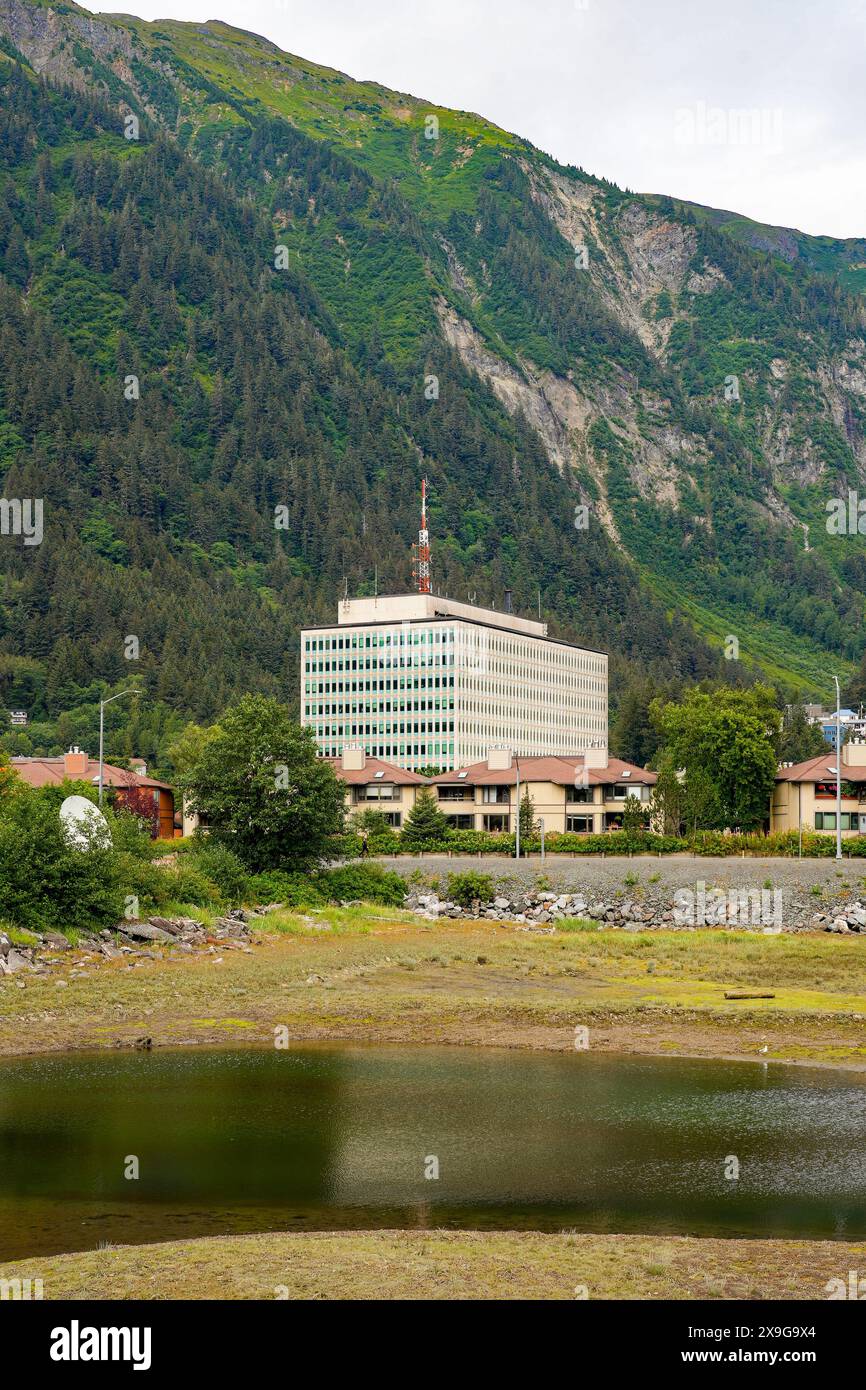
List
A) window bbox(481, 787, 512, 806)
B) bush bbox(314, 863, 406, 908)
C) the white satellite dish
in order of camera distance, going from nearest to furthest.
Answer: the white satellite dish
bush bbox(314, 863, 406, 908)
window bbox(481, 787, 512, 806)

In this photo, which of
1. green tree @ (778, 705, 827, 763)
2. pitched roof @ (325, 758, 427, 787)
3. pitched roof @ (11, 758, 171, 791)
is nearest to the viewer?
pitched roof @ (11, 758, 171, 791)

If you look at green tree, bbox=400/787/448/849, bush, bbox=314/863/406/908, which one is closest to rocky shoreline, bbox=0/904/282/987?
bush, bbox=314/863/406/908

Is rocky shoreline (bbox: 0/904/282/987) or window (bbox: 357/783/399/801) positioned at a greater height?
window (bbox: 357/783/399/801)

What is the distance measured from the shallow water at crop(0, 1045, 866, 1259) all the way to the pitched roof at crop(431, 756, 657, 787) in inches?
3552

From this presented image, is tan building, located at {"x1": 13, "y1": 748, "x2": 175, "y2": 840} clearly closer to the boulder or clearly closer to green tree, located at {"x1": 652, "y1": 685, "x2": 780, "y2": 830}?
green tree, located at {"x1": 652, "y1": 685, "x2": 780, "y2": 830}

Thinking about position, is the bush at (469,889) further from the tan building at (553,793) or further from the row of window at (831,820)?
the tan building at (553,793)

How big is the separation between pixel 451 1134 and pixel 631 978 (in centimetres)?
2971

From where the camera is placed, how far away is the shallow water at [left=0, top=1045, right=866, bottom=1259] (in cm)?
2617

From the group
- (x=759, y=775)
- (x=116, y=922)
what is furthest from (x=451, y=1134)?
(x=759, y=775)

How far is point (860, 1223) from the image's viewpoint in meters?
25.9

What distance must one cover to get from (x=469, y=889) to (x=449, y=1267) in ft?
245

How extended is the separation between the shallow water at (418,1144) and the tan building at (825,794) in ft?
257

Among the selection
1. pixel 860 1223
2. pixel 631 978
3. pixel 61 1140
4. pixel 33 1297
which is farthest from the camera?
pixel 631 978
